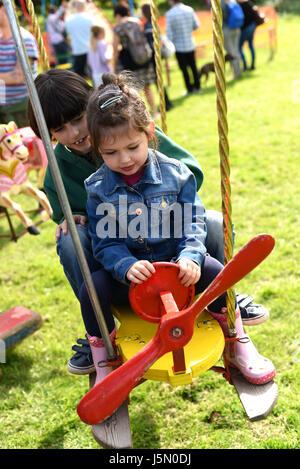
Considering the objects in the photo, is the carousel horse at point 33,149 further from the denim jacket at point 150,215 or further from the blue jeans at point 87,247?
the denim jacket at point 150,215

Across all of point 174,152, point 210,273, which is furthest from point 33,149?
point 210,273

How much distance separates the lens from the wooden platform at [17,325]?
306 centimetres

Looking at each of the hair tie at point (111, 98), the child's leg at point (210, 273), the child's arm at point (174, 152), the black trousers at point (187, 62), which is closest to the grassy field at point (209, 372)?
the child's leg at point (210, 273)

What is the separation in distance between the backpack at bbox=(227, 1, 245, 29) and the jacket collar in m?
8.29

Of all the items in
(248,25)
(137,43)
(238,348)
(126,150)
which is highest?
(126,150)

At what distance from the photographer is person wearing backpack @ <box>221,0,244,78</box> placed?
30.2ft

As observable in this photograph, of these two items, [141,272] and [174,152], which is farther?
[174,152]

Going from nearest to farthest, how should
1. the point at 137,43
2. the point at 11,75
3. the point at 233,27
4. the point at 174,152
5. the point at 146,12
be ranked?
the point at 174,152, the point at 11,75, the point at 137,43, the point at 146,12, the point at 233,27

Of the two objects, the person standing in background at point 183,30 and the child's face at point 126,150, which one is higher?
the child's face at point 126,150

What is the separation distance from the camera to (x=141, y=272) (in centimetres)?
164

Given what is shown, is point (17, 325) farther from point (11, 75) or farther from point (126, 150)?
point (11, 75)

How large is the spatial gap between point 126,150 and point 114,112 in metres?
0.13

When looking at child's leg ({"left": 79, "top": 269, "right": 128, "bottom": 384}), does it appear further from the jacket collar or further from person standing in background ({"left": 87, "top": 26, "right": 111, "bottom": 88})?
person standing in background ({"left": 87, "top": 26, "right": 111, "bottom": 88})

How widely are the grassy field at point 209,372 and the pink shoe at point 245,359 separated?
0.61m
